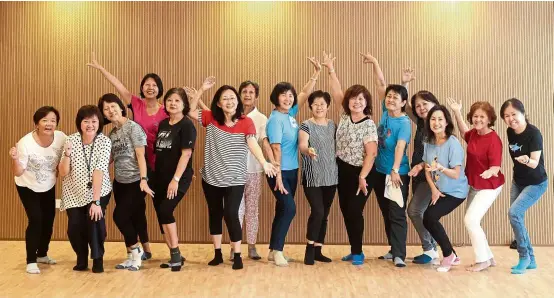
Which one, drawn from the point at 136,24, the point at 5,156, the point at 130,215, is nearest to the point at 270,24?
the point at 136,24

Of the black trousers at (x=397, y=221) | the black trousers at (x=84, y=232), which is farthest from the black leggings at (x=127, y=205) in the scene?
the black trousers at (x=397, y=221)

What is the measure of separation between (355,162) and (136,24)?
259cm

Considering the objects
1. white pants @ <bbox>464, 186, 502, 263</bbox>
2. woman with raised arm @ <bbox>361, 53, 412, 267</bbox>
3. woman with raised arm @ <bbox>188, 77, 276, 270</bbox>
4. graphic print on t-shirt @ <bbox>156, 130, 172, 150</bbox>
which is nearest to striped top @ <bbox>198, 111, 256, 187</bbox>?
woman with raised arm @ <bbox>188, 77, 276, 270</bbox>

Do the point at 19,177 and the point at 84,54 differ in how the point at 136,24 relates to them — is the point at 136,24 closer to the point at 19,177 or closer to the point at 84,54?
the point at 84,54

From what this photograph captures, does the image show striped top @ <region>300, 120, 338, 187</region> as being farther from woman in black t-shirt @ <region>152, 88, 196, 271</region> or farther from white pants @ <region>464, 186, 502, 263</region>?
white pants @ <region>464, 186, 502, 263</region>

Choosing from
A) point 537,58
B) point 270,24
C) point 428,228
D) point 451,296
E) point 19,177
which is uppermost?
point 270,24

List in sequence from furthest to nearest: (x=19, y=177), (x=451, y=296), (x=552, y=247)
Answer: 1. (x=552, y=247)
2. (x=19, y=177)
3. (x=451, y=296)

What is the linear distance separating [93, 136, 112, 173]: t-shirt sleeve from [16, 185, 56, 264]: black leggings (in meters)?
0.54

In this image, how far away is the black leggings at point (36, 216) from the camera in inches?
185

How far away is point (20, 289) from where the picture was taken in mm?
4152

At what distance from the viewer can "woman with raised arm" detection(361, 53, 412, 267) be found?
4.87 m

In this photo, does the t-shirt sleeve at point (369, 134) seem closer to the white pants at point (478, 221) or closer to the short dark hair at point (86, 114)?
the white pants at point (478, 221)

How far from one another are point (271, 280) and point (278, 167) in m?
0.89

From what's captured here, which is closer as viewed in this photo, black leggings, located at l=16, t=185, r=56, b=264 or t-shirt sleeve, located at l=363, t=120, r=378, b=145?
black leggings, located at l=16, t=185, r=56, b=264
